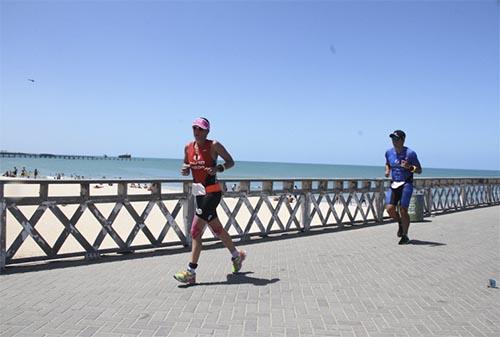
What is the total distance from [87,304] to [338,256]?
4015 millimetres

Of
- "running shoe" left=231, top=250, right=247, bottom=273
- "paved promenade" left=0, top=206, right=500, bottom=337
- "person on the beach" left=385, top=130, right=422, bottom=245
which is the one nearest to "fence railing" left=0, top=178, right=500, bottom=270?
"paved promenade" left=0, top=206, right=500, bottom=337

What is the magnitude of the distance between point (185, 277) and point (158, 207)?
5583 millimetres

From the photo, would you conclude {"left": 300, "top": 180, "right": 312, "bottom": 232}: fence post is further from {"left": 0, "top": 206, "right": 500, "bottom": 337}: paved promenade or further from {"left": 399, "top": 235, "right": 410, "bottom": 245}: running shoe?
{"left": 399, "top": 235, "right": 410, "bottom": 245}: running shoe

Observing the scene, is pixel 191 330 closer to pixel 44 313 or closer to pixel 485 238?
pixel 44 313

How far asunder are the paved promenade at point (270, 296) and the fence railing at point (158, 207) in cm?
45

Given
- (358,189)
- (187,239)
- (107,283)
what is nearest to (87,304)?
(107,283)

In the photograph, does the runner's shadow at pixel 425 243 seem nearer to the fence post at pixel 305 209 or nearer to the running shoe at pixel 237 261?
the fence post at pixel 305 209

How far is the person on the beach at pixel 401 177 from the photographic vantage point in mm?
8484

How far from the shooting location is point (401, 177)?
8625 mm

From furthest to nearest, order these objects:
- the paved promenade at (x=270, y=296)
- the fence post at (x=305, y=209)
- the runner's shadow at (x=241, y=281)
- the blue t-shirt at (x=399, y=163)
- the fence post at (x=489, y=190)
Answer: the fence post at (x=489, y=190) < the fence post at (x=305, y=209) < the blue t-shirt at (x=399, y=163) < the runner's shadow at (x=241, y=281) < the paved promenade at (x=270, y=296)

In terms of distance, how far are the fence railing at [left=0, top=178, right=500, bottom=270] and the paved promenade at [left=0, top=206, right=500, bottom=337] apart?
1.49 ft

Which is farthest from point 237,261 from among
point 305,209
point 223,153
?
point 305,209

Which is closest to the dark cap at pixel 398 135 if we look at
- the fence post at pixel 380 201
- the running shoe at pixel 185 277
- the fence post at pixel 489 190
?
the fence post at pixel 380 201

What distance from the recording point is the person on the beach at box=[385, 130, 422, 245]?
27.8 ft
